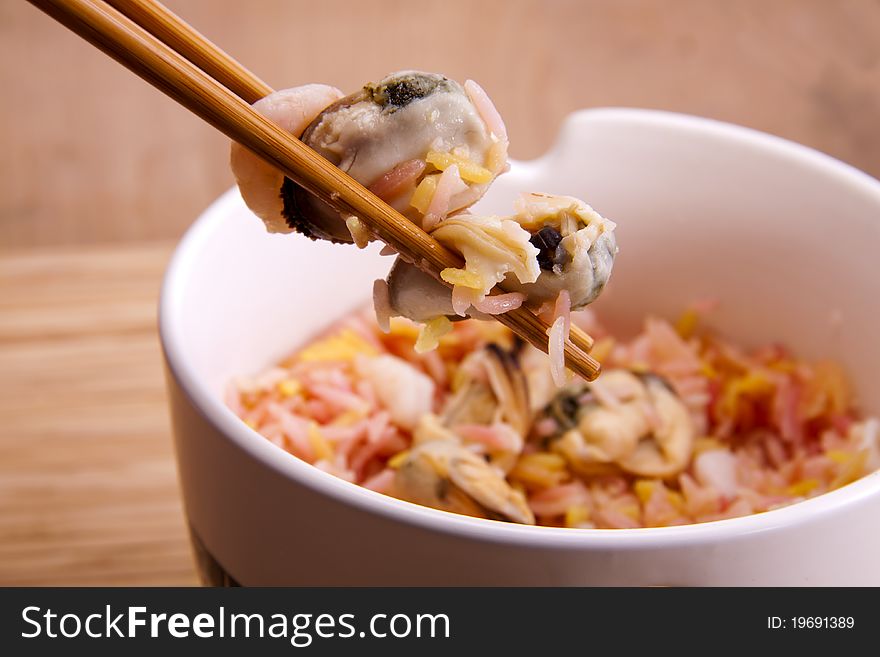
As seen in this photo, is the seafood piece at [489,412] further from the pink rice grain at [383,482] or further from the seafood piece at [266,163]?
the seafood piece at [266,163]

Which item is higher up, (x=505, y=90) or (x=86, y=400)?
(x=505, y=90)

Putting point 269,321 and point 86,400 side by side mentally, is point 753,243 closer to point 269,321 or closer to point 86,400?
point 269,321

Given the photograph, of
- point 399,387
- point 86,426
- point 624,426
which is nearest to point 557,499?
point 624,426

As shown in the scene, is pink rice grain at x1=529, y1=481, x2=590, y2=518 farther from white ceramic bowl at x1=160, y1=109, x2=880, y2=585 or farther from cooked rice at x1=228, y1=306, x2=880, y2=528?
white ceramic bowl at x1=160, y1=109, x2=880, y2=585

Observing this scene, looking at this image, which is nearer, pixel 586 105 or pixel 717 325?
pixel 717 325

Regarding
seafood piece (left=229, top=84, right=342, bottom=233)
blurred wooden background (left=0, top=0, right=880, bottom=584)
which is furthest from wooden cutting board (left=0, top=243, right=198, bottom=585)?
seafood piece (left=229, top=84, right=342, bottom=233)

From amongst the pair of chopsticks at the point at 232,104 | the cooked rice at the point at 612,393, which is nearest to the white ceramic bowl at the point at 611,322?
the cooked rice at the point at 612,393

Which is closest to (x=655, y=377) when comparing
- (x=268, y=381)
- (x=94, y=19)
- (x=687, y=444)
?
(x=687, y=444)
